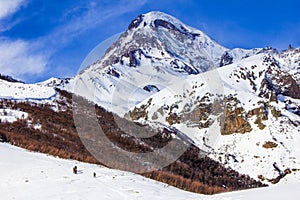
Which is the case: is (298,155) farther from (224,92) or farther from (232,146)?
(224,92)

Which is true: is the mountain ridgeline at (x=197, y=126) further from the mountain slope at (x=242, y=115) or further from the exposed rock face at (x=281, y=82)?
the exposed rock face at (x=281, y=82)

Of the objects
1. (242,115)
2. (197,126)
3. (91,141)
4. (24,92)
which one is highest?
(242,115)

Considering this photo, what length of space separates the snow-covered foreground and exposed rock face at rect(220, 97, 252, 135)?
4696 inches

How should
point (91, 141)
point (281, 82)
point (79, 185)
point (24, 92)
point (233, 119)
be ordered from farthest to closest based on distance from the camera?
point (281, 82) < point (233, 119) < point (24, 92) < point (91, 141) < point (79, 185)

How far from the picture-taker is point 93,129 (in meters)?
34.7

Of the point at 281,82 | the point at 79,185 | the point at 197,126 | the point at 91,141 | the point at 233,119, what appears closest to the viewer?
the point at 79,185

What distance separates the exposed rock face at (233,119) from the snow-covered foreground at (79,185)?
119 metres

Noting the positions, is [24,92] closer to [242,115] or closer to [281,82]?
[242,115]

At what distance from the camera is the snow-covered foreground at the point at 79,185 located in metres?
12.9

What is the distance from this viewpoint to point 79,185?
13.8 m

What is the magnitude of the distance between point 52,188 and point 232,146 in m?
116

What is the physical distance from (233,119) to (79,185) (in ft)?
419

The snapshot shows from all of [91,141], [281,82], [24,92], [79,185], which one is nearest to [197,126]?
[281,82]

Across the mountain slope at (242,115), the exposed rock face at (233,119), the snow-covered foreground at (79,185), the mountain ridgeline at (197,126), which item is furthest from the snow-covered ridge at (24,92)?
the exposed rock face at (233,119)
